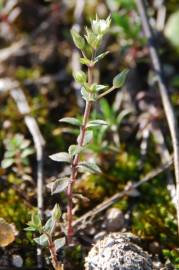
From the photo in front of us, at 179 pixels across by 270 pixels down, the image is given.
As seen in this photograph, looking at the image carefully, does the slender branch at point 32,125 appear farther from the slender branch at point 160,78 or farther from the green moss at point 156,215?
the slender branch at point 160,78

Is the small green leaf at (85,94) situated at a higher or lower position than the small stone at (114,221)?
higher

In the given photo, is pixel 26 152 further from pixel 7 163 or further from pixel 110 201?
pixel 110 201

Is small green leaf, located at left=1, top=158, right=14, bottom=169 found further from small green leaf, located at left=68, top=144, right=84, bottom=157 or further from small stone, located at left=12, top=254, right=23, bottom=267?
small green leaf, located at left=68, top=144, right=84, bottom=157

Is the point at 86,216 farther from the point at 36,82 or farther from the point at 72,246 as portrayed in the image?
the point at 36,82

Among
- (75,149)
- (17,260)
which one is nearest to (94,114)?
(75,149)

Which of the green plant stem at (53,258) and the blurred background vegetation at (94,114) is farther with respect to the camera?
the blurred background vegetation at (94,114)

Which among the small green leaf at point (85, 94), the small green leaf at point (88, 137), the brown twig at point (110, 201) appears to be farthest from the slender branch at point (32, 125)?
the small green leaf at point (85, 94)
